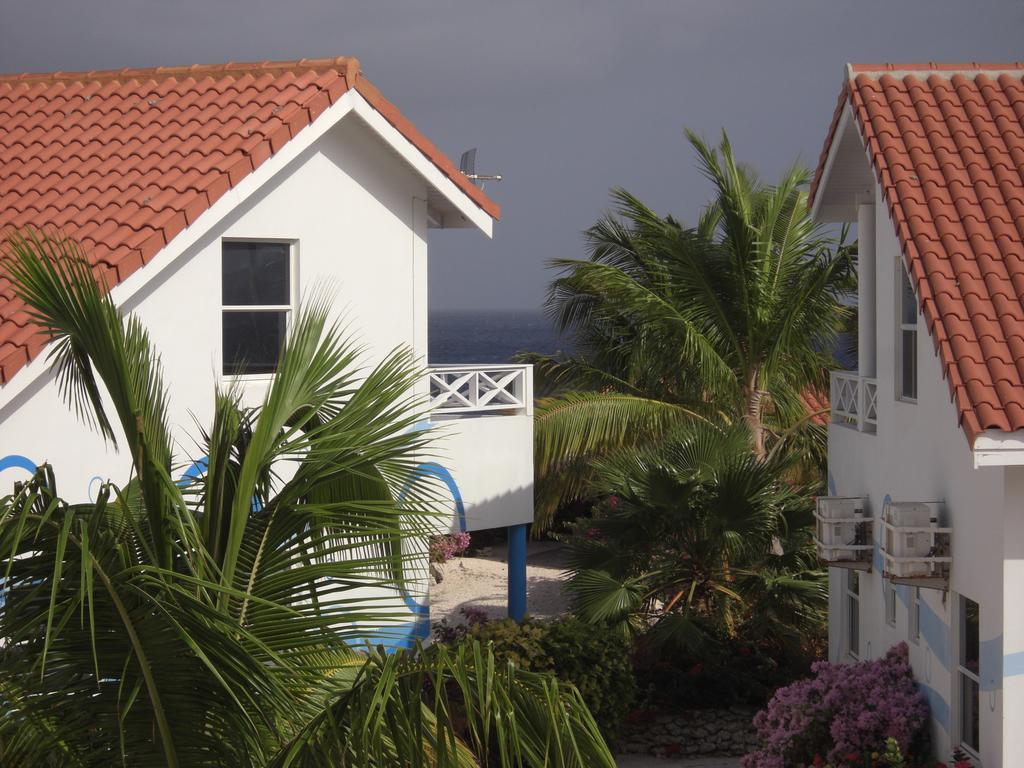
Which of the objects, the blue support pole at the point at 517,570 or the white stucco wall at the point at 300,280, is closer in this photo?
the white stucco wall at the point at 300,280

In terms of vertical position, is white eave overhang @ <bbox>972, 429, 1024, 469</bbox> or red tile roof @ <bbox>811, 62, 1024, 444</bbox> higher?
red tile roof @ <bbox>811, 62, 1024, 444</bbox>

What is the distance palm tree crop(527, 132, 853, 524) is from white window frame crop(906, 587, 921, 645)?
819cm

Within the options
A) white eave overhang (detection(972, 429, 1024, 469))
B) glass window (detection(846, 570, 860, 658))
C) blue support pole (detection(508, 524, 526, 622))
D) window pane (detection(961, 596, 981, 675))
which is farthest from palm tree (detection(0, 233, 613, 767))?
blue support pole (detection(508, 524, 526, 622))

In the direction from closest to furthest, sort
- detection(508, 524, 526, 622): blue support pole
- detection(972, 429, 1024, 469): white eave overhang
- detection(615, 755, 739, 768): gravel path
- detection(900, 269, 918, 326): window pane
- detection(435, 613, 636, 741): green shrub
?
1. detection(972, 429, 1024, 469): white eave overhang
2. detection(900, 269, 918, 326): window pane
3. detection(435, 613, 636, 741): green shrub
4. detection(615, 755, 739, 768): gravel path
5. detection(508, 524, 526, 622): blue support pole

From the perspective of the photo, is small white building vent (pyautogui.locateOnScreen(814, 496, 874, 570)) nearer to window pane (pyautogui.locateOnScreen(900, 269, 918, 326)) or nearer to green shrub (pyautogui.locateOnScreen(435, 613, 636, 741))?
window pane (pyautogui.locateOnScreen(900, 269, 918, 326))

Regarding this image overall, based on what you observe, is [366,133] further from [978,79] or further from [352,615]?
[352,615]

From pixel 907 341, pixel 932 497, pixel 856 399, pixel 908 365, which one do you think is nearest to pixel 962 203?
pixel 907 341

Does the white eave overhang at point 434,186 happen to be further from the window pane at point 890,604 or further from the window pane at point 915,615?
the window pane at point 915,615

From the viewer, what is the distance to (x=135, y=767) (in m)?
5.60

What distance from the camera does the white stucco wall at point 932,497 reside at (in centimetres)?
966

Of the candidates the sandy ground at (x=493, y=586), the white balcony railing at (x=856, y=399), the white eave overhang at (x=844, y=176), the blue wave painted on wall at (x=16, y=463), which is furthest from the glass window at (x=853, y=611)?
the blue wave painted on wall at (x=16, y=463)

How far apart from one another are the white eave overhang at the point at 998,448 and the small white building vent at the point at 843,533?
12.0 ft

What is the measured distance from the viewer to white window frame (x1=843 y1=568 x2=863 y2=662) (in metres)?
14.5

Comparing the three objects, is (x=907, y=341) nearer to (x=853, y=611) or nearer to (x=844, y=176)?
(x=844, y=176)
